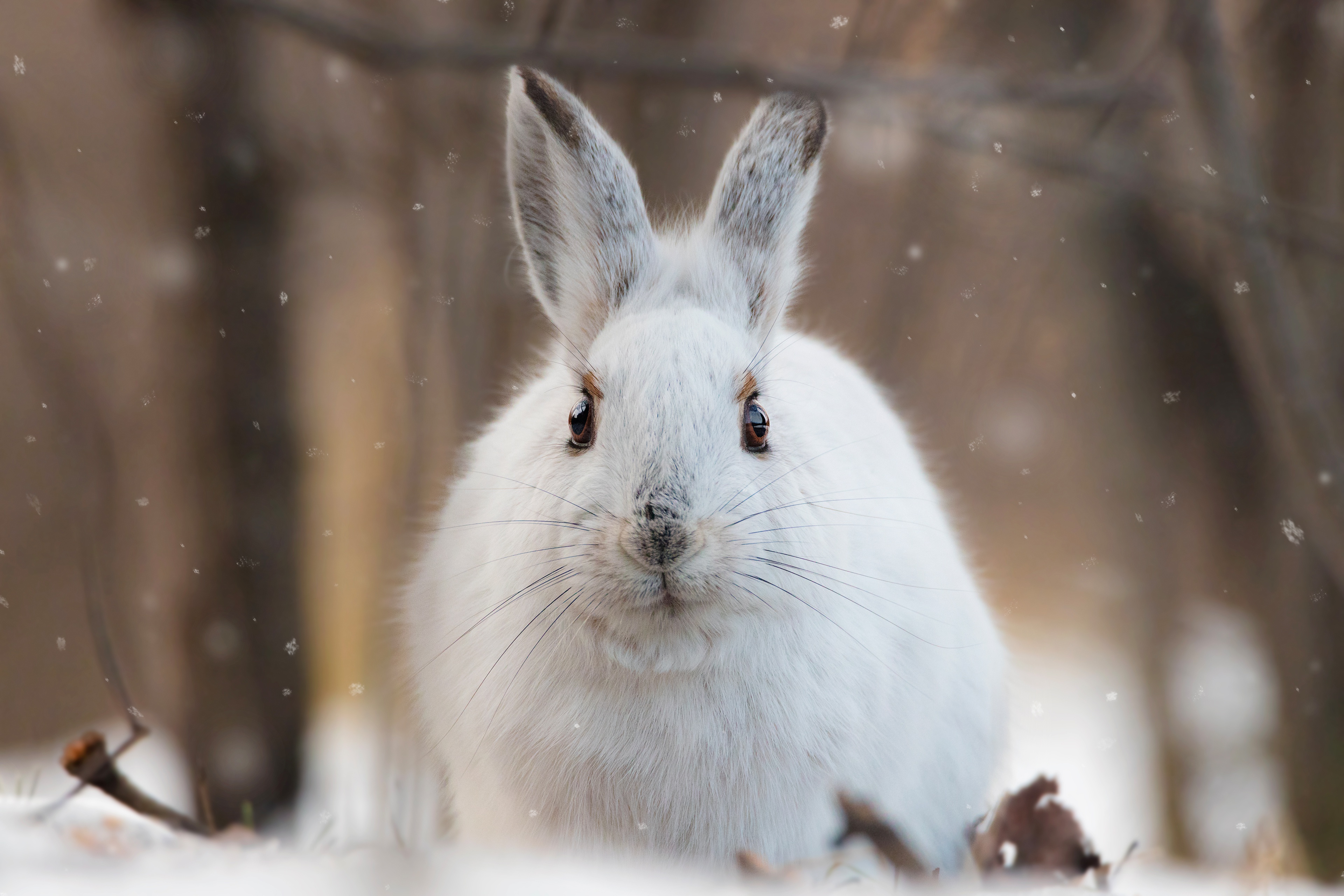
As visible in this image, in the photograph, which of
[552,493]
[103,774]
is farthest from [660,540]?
[103,774]

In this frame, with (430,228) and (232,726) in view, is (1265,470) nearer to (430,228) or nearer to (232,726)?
(430,228)

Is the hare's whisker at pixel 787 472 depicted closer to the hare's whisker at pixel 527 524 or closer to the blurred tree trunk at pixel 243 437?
the hare's whisker at pixel 527 524

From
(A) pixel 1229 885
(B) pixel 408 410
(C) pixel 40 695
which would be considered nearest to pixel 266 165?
(B) pixel 408 410

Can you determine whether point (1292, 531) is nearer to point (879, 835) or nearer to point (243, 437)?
point (879, 835)

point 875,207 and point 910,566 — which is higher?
point 875,207

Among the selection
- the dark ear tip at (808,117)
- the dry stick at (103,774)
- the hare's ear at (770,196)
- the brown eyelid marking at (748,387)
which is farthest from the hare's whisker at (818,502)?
the dry stick at (103,774)

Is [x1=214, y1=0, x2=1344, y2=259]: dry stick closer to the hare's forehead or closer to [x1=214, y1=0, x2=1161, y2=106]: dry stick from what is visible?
[x1=214, y1=0, x2=1161, y2=106]: dry stick
